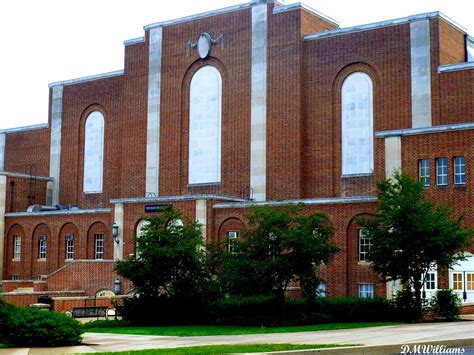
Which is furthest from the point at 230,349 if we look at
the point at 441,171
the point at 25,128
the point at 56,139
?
the point at 25,128

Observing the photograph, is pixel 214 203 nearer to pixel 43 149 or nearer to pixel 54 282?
pixel 54 282

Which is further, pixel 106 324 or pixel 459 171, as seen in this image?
pixel 459 171

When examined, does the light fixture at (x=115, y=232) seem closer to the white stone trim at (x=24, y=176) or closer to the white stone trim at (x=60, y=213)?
the white stone trim at (x=60, y=213)

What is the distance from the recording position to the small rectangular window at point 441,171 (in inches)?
1654

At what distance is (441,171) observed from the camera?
42188 millimetres

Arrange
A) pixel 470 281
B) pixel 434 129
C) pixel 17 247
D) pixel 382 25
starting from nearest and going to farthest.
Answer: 1. pixel 470 281
2. pixel 434 129
3. pixel 382 25
4. pixel 17 247

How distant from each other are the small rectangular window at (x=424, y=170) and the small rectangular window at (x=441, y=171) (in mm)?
526

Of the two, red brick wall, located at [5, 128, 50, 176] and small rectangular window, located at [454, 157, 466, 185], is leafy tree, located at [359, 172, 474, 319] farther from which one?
red brick wall, located at [5, 128, 50, 176]

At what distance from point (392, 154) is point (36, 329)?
82.5 feet

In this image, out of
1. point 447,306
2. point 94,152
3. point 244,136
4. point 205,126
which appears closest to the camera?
point 447,306

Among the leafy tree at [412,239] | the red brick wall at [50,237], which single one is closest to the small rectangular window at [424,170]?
the leafy tree at [412,239]

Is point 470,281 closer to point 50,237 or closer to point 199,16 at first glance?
point 199,16

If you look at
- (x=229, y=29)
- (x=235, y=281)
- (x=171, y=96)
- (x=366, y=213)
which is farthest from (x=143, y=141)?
(x=235, y=281)

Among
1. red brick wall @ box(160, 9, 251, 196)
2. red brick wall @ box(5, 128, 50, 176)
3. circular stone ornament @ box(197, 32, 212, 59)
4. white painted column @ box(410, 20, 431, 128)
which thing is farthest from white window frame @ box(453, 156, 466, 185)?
red brick wall @ box(5, 128, 50, 176)
